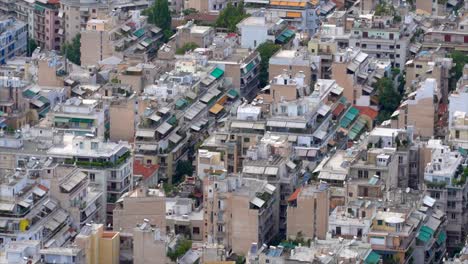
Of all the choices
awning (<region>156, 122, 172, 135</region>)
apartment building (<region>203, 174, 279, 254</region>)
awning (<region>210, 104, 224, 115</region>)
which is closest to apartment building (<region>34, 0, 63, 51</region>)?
awning (<region>210, 104, 224, 115</region>)

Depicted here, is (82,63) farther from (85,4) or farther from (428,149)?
(428,149)

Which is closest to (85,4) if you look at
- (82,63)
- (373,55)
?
(82,63)

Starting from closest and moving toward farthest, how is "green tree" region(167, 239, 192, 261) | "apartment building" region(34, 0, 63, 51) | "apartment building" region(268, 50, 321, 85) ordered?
"green tree" region(167, 239, 192, 261) → "apartment building" region(268, 50, 321, 85) → "apartment building" region(34, 0, 63, 51)

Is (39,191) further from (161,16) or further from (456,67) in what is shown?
(161,16)

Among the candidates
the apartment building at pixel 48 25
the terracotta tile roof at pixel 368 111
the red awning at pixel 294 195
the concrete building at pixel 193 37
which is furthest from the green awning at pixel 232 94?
the red awning at pixel 294 195

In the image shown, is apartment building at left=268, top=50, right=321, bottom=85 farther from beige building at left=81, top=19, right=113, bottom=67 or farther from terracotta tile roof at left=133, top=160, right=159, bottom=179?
terracotta tile roof at left=133, top=160, right=159, bottom=179

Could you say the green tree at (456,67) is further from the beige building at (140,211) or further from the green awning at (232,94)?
the beige building at (140,211)
